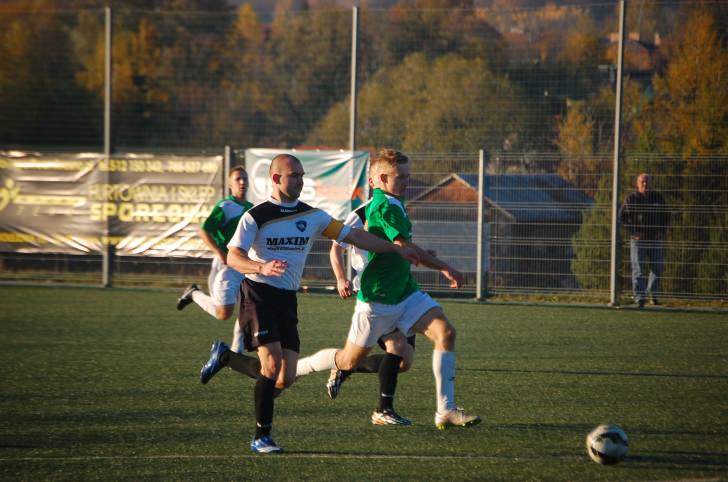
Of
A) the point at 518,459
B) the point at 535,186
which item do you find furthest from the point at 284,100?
the point at 518,459

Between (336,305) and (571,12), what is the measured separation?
27.5ft

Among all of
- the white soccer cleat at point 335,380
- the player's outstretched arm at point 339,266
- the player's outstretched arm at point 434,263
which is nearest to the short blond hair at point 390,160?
the player's outstretched arm at point 434,263

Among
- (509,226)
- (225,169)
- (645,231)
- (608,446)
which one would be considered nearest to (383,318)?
(608,446)

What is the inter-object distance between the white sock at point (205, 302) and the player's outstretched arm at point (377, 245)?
157 inches

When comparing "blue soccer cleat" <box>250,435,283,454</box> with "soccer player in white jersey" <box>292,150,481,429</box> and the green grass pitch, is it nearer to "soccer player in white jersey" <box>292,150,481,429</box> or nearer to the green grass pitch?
the green grass pitch

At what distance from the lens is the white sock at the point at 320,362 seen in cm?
692

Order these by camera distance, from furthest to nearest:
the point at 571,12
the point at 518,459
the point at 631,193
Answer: the point at 571,12, the point at 631,193, the point at 518,459

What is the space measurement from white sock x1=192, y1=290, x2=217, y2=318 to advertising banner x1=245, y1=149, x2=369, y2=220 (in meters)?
5.89

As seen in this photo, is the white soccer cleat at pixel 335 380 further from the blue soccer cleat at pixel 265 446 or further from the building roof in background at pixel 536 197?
the building roof in background at pixel 536 197

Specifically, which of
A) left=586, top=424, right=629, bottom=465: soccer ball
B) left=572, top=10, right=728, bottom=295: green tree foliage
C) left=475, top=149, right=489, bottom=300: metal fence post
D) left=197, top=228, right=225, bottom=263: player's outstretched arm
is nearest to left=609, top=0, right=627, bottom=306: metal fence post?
left=572, top=10, right=728, bottom=295: green tree foliage

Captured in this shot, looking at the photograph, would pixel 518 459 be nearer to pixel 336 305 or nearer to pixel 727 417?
pixel 727 417

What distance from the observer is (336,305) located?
1506cm

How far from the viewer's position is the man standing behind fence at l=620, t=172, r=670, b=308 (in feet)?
48.7

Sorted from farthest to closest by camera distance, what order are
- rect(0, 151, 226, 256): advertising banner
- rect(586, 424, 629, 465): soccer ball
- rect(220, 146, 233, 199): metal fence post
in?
rect(0, 151, 226, 256): advertising banner → rect(220, 146, 233, 199): metal fence post → rect(586, 424, 629, 465): soccer ball
